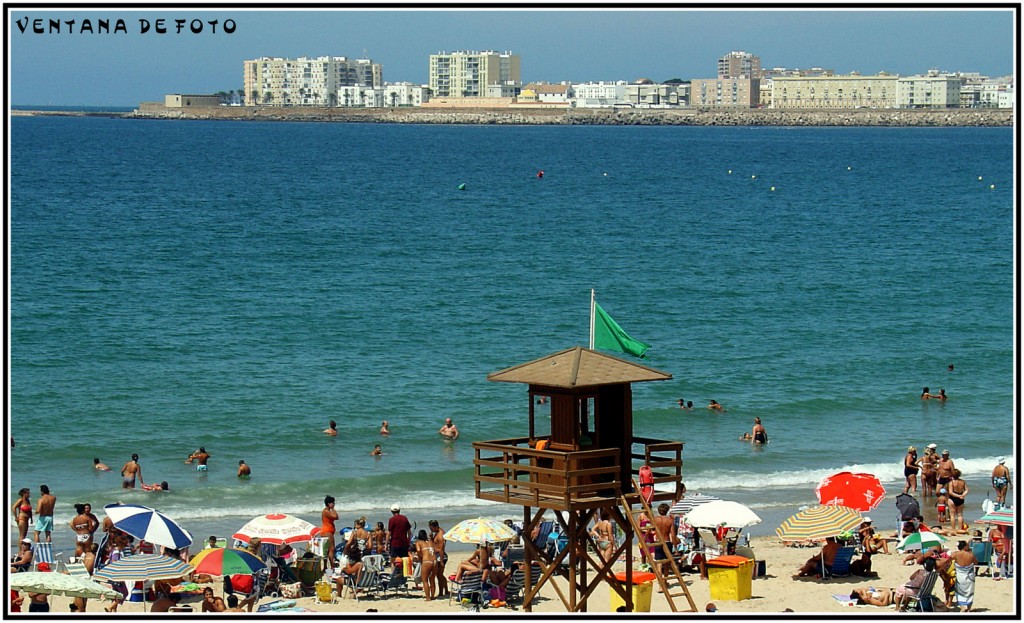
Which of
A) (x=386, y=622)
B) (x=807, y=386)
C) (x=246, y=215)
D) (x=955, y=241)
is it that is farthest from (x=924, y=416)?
(x=246, y=215)

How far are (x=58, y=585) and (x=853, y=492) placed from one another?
1165 cm

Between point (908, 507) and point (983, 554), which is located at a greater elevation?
point (908, 507)

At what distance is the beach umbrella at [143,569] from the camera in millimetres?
18203

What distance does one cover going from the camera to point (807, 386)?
1538 inches

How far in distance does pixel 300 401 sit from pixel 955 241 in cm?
4599

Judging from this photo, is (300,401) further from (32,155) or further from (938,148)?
(938,148)

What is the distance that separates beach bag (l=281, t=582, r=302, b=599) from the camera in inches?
782

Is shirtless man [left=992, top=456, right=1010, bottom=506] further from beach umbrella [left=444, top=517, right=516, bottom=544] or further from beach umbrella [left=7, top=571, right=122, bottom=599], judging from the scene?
beach umbrella [left=7, top=571, right=122, bottom=599]

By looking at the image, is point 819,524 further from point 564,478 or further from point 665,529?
point 564,478

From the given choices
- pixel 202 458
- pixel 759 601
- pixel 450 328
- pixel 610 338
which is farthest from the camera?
pixel 450 328

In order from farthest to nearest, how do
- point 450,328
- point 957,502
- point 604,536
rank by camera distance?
point 450,328, point 957,502, point 604,536

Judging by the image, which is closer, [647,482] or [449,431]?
[647,482]

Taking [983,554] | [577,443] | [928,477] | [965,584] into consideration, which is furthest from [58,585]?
[928,477]

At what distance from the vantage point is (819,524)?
69.3 feet
